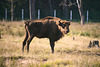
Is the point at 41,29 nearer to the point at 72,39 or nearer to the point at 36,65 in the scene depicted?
the point at 36,65

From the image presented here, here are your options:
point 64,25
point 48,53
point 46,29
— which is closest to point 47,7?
point 46,29

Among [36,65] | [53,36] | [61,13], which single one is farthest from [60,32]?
[61,13]

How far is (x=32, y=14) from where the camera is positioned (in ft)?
89.4

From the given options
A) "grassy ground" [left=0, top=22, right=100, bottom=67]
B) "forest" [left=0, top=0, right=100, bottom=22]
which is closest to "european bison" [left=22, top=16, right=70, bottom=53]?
"grassy ground" [left=0, top=22, right=100, bottom=67]

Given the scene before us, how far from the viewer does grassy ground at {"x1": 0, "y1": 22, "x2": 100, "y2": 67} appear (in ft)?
20.2

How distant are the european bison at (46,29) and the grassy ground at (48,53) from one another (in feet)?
2.23

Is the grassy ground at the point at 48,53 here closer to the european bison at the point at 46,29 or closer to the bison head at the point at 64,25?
the european bison at the point at 46,29

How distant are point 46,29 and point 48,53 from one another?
1.19 meters

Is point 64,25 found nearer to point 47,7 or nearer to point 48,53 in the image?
point 48,53

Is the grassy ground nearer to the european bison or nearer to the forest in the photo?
the european bison

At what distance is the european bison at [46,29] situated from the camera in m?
8.70

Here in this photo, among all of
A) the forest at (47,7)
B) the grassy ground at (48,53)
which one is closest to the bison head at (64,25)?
the grassy ground at (48,53)

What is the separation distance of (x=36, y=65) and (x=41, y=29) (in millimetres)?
3423

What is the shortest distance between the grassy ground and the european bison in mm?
681
